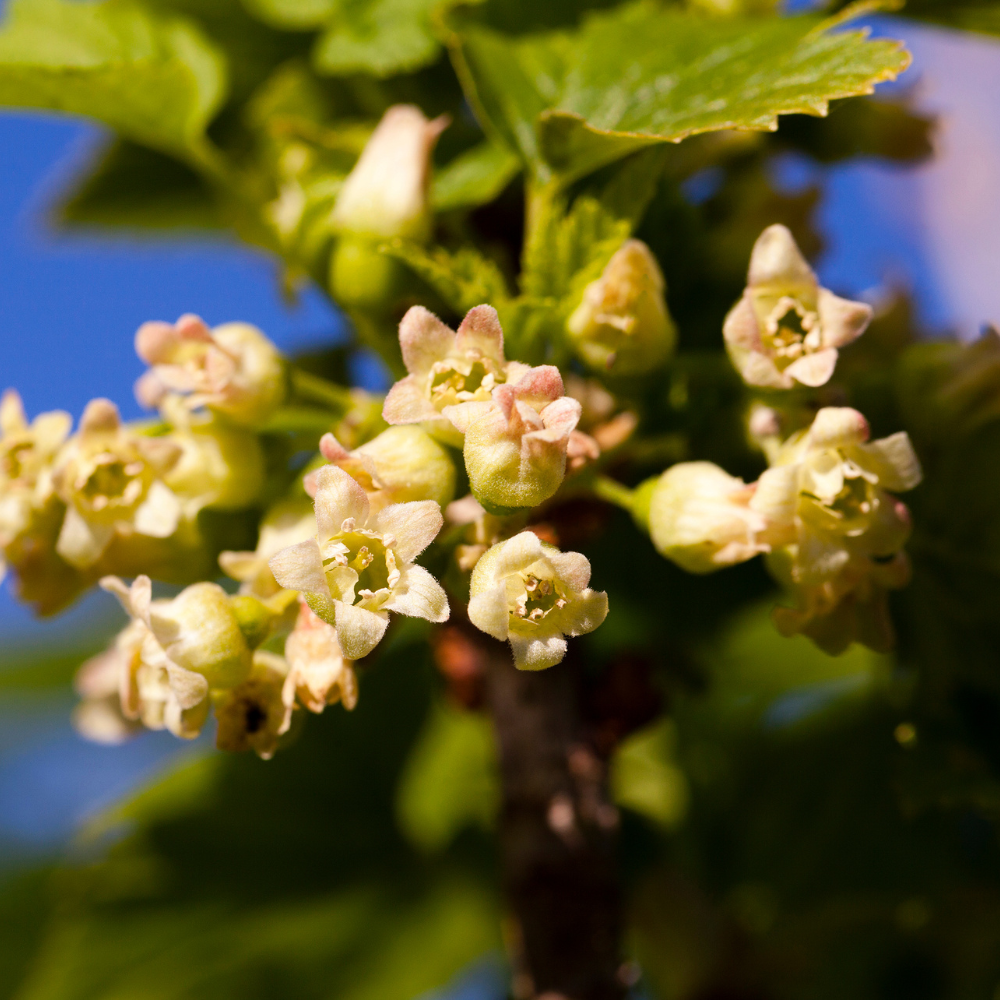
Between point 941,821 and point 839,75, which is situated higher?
point 839,75

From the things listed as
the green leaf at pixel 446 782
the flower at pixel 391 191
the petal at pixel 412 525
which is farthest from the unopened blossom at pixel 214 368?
the green leaf at pixel 446 782

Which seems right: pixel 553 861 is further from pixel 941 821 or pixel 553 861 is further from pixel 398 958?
pixel 398 958

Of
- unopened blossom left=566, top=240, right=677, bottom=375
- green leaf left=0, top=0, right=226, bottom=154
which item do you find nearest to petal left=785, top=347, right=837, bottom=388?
unopened blossom left=566, top=240, right=677, bottom=375

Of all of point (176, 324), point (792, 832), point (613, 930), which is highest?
point (176, 324)

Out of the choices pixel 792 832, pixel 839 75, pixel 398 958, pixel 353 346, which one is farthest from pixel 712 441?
pixel 398 958

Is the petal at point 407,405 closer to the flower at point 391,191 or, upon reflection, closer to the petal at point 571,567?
the petal at point 571,567
